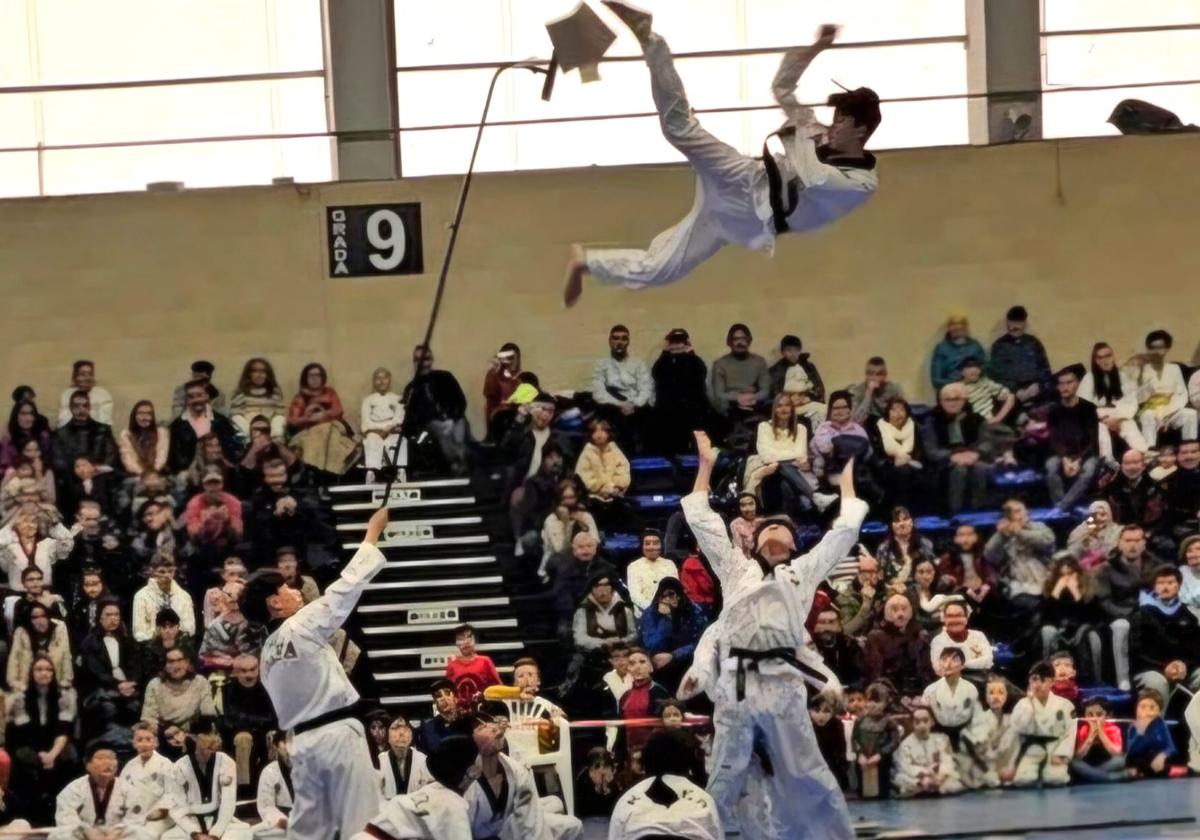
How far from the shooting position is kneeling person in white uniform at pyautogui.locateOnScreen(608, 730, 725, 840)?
29.5 feet

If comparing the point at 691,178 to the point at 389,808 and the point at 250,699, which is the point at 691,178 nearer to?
the point at 250,699

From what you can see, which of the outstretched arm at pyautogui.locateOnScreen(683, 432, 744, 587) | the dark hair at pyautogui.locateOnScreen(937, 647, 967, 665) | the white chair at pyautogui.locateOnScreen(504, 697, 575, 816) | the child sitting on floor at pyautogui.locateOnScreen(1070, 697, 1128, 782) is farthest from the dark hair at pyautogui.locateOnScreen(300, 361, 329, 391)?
the outstretched arm at pyautogui.locateOnScreen(683, 432, 744, 587)

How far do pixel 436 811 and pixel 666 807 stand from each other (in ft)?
2.88

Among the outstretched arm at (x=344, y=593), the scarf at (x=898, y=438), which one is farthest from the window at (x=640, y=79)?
the outstretched arm at (x=344, y=593)

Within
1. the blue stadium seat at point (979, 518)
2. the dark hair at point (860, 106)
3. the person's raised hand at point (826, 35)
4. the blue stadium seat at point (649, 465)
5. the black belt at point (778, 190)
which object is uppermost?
the person's raised hand at point (826, 35)

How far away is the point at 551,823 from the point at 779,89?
316 centimetres

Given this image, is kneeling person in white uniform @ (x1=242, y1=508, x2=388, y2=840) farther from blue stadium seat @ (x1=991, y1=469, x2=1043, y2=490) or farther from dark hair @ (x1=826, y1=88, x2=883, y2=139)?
blue stadium seat @ (x1=991, y1=469, x2=1043, y2=490)

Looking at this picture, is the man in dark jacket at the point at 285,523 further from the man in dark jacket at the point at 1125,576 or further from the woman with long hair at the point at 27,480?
the man in dark jacket at the point at 1125,576

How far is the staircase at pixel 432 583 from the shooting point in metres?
15.2

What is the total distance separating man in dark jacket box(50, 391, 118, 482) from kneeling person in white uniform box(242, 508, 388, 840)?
5376 mm

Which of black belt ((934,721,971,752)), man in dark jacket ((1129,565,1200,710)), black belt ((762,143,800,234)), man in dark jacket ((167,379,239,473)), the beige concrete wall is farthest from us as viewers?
the beige concrete wall

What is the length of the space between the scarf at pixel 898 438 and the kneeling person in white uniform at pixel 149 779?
16.9 feet

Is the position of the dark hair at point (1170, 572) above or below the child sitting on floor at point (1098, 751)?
above

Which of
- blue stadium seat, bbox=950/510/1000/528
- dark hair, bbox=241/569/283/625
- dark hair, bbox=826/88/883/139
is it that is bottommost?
dark hair, bbox=241/569/283/625
